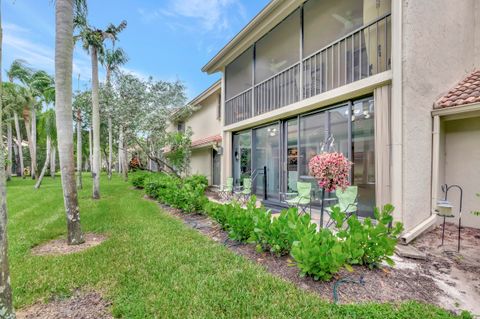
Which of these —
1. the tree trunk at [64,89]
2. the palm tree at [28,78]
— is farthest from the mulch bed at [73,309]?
the palm tree at [28,78]

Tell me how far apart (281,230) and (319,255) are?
797 millimetres

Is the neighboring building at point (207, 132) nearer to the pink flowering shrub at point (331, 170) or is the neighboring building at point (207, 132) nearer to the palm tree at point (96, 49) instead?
the palm tree at point (96, 49)

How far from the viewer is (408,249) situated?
14.9 ft

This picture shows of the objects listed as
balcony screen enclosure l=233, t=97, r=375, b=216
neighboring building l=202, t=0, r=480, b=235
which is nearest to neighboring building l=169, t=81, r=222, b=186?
balcony screen enclosure l=233, t=97, r=375, b=216

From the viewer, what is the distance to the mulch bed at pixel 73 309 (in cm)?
273

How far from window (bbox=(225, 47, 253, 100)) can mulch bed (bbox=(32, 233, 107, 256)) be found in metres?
7.81

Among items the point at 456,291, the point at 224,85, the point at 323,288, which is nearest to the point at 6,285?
the point at 323,288

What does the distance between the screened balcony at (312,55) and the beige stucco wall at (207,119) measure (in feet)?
12.5

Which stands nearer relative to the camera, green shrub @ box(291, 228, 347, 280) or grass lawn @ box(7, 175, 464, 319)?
grass lawn @ box(7, 175, 464, 319)

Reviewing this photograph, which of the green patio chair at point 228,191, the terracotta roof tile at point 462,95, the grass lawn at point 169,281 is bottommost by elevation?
the grass lawn at point 169,281

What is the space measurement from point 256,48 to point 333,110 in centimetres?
472

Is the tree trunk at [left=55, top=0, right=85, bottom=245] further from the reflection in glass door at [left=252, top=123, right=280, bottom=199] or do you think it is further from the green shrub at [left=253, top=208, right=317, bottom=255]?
the reflection in glass door at [left=252, top=123, right=280, bottom=199]

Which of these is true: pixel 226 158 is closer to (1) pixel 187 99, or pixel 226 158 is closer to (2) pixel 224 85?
(2) pixel 224 85

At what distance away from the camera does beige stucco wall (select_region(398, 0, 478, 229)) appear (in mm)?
4922
